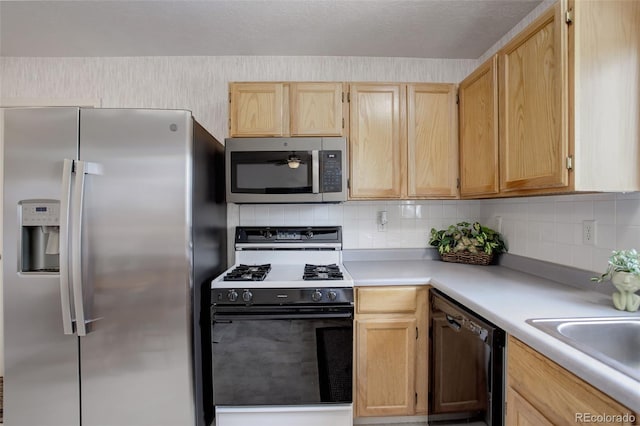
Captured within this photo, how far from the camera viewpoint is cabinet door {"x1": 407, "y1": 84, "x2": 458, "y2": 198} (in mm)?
2025

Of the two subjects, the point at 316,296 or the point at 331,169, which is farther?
the point at 331,169

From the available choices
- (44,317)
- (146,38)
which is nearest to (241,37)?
(146,38)

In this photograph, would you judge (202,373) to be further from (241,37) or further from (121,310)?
(241,37)

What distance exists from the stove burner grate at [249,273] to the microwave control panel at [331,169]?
2.11 feet

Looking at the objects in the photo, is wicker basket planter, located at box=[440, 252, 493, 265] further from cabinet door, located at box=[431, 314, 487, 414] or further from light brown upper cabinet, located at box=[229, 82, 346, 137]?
light brown upper cabinet, located at box=[229, 82, 346, 137]

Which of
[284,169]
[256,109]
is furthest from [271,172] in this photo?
[256,109]

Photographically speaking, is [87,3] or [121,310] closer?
[121,310]

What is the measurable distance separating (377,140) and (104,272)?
1.70 metres

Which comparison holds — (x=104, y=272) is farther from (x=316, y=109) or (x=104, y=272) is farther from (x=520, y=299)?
(x=520, y=299)

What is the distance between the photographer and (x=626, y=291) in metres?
1.13

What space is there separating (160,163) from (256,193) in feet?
1.90

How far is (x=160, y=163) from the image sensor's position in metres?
1.49

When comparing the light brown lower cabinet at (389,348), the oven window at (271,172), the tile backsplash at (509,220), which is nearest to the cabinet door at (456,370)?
the light brown lower cabinet at (389,348)

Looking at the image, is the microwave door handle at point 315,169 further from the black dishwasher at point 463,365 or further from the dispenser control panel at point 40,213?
the dispenser control panel at point 40,213
